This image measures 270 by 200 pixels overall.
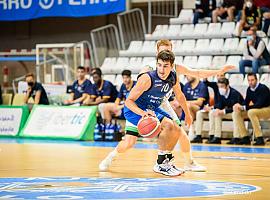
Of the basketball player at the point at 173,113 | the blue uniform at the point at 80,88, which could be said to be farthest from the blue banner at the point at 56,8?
the basketball player at the point at 173,113

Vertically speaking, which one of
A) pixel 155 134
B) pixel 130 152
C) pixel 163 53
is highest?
pixel 163 53

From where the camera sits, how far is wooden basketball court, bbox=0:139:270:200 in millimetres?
7340

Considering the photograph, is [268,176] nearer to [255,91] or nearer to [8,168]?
[8,168]

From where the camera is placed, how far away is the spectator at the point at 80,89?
55.6 feet

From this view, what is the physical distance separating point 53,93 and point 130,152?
6.83 meters

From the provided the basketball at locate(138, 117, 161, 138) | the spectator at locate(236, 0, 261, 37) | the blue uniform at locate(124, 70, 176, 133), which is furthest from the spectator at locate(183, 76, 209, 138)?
the basketball at locate(138, 117, 161, 138)

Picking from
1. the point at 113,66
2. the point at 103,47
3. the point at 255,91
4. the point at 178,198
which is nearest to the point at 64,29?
the point at 103,47

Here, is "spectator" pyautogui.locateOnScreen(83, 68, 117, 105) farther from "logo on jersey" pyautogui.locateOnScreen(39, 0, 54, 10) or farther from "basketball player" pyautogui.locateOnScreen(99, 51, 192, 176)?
"basketball player" pyautogui.locateOnScreen(99, 51, 192, 176)

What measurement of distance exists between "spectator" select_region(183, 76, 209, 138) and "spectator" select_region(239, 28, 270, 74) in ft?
5.05

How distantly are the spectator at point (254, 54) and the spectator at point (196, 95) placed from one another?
154 cm

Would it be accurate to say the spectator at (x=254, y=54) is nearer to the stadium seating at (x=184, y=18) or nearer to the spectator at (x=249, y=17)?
the spectator at (x=249, y=17)

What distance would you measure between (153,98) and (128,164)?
167 cm

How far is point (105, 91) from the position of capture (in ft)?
54.2

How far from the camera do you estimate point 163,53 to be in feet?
25.8
